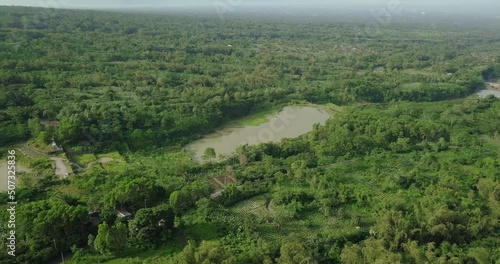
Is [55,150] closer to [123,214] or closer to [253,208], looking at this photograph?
[123,214]

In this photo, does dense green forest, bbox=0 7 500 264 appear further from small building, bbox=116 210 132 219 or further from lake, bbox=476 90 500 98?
lake, bbox=476 90 500 98

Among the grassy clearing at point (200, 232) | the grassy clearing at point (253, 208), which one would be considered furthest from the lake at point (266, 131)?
the grassy clearing at point (200, 232)

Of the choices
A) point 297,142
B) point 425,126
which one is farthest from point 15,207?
point 425,126

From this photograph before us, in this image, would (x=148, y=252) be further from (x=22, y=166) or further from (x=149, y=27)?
(x=149, y=27)

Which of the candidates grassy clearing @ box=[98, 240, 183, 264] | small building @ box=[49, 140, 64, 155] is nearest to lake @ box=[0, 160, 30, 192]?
small building @ box=[49, 140, 64, 155]

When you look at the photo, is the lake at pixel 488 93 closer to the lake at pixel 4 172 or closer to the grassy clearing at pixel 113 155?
the grassy clearing at pixel 113 155

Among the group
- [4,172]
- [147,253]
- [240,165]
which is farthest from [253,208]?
[4,172]
